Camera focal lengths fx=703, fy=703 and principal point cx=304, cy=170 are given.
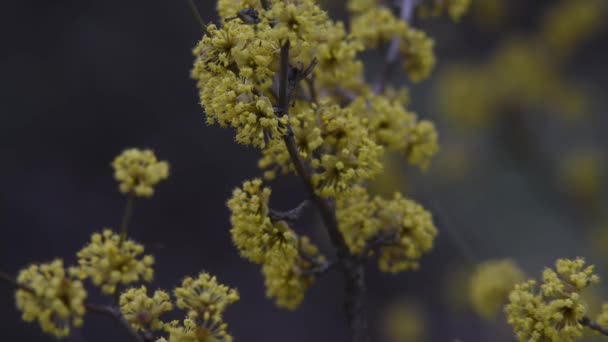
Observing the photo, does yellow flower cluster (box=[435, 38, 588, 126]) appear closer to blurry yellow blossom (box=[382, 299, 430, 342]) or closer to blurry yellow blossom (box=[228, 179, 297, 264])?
blurry yellow blossom (box=[382, 299, 430, 342])

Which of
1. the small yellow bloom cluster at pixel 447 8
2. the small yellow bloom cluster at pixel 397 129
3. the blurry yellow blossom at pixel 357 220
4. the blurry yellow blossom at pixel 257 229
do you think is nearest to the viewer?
the blurry yellow blossom at pixel 257 229

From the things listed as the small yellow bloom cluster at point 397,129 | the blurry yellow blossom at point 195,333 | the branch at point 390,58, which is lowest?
the blurry yellow blossom at point 195,333

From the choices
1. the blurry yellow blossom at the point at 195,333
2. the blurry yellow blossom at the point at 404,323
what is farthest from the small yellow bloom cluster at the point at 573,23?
the blurry yellow blossom at the point at 195,333

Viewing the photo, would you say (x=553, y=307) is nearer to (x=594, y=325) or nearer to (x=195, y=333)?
(x=594, y=325)

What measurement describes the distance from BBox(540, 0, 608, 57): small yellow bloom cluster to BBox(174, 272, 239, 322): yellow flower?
Answer: 23.9 feet

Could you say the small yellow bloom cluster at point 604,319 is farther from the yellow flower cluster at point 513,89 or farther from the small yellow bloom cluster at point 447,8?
the yellow flower cluster at point 513,89

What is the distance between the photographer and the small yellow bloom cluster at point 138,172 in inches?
98.2

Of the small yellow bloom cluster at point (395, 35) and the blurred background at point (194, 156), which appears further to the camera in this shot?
the blurred background at point (194, 156)

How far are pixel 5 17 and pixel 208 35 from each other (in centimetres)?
604

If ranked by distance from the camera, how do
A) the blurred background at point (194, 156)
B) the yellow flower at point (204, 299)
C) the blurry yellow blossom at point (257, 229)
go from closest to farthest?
1. the yellow flower at point (204, 299)
2. the blurry yellow blossom at point (257, 229)
3. the blurred background at point (194, 156)

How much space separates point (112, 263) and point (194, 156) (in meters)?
6.21

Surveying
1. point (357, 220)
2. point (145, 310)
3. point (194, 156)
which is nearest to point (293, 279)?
point (357, 220)

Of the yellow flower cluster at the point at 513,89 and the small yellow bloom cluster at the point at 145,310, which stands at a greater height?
the yellow flower cluster at the point at 513,89

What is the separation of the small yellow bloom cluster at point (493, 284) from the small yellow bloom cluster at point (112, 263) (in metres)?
2.26
